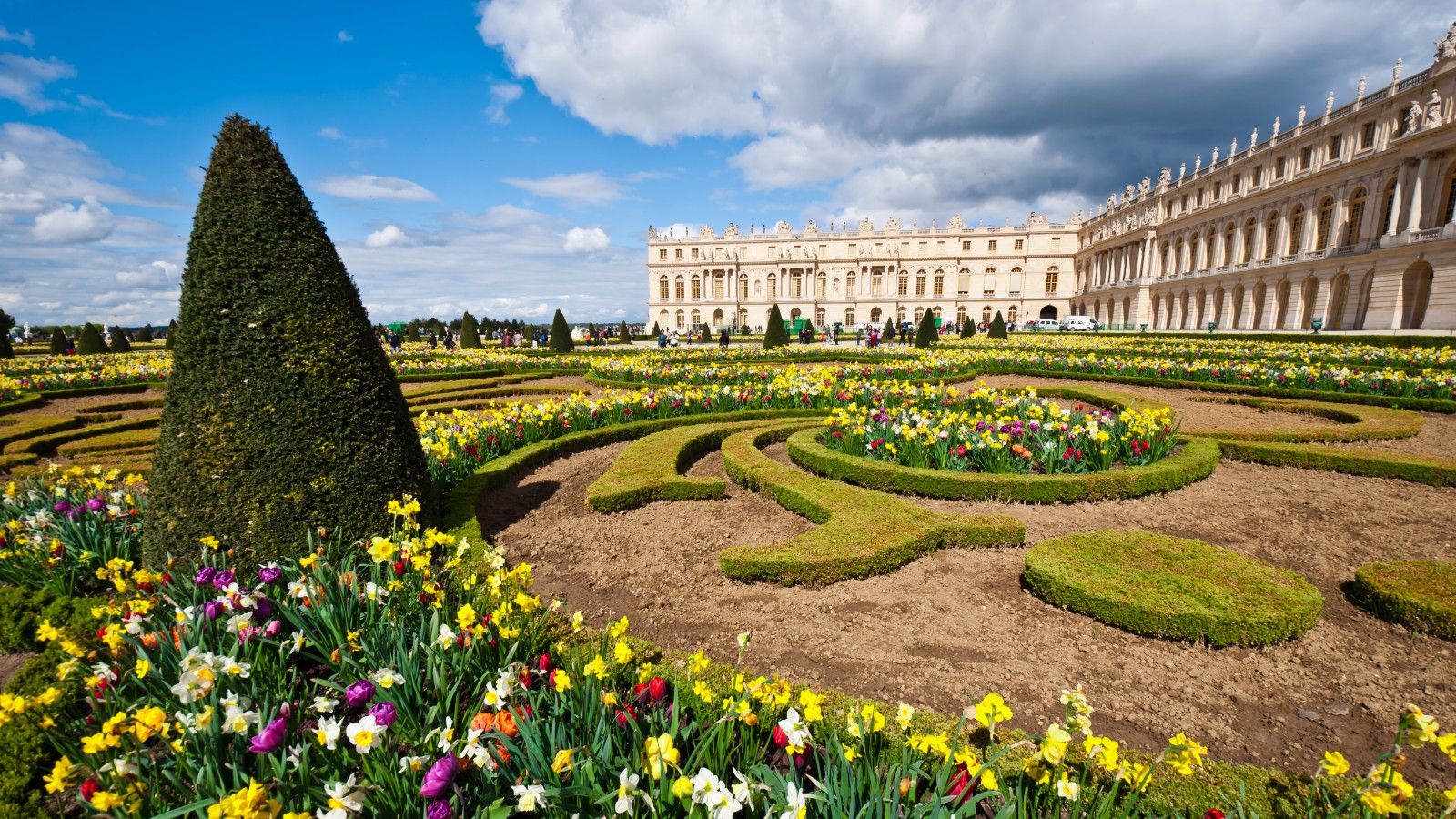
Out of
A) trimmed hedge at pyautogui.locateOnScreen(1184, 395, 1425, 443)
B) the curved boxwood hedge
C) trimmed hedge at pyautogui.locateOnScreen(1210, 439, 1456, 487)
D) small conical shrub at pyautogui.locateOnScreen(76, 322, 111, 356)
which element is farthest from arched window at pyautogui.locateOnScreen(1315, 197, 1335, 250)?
small conical shrub at pyautogui.locateOnScreen(76, 322, 111, 356)

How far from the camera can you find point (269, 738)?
69.5 inches

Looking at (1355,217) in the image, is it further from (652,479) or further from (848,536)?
(652,479)

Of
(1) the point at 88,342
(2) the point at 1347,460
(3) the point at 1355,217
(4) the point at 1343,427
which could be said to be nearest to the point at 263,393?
(2) the point at 1347,460

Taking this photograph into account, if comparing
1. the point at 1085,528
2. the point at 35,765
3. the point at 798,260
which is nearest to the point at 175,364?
the point at 35,765

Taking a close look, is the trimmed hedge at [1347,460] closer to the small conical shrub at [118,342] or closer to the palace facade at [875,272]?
the small conical shrub at [118,342]

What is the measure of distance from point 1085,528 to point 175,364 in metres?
6.89

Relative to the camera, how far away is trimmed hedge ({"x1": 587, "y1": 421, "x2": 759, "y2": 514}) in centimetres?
575

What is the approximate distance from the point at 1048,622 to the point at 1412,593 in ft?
6.83

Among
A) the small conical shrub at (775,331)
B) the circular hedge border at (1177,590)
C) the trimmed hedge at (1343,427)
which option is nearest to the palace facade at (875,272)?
the small conical shrub at (775,331)

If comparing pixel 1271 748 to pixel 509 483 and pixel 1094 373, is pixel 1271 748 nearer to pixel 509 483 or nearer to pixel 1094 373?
pixel 509 483

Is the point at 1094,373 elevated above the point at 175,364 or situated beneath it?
situated beneath

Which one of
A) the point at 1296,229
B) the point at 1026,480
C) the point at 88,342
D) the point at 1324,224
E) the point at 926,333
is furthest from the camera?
the point at 1296,229

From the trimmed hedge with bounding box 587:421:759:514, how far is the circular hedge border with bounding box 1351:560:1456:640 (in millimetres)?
4742

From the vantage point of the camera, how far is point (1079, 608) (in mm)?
3756
